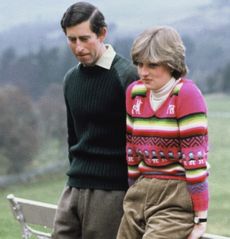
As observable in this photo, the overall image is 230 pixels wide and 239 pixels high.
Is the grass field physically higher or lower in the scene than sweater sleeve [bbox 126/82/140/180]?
lower

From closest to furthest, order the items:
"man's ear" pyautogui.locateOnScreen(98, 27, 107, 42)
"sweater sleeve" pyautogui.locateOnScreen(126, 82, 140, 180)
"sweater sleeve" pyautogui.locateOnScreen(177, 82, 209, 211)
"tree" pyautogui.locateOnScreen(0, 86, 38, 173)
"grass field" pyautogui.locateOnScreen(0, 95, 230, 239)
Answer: "sweater sleeve" pyautogui.locateOnScreen(177, 82, 209, 211), "sweater sleeve" pyautogui.locateOnScreen(126, 82, 140, 180), "man's ear" pyautogui.locateOnScreen(98, 27, 107, 42), "grass field" pyautogui.locateOnScreen(0, 95, 230, 239), "tree" pyautogui.locateOnScreen(0, 86, 38, 173)

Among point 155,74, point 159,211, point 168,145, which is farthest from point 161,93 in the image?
point 159,211

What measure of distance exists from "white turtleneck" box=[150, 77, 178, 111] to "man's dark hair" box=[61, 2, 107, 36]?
35cm

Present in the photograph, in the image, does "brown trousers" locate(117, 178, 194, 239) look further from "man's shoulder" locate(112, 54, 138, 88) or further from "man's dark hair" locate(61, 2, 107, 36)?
"man's dark hair" locate(61, 2, 107, 36)

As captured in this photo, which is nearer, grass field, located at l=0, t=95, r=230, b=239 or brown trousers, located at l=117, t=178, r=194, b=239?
brown trousers, located at l=117, t=178, r=194, b=239

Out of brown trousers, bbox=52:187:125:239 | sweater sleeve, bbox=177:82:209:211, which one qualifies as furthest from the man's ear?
brown trousers, bbox=52:187:125:239

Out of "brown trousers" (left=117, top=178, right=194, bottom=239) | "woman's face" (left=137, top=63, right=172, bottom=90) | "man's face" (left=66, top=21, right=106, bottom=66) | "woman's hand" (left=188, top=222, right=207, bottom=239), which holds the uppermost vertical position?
"man's face" (left=66, top=21, right=106, bottom=66)

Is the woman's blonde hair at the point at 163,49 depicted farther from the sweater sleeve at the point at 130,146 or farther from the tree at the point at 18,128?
the tree at the point at 18,128

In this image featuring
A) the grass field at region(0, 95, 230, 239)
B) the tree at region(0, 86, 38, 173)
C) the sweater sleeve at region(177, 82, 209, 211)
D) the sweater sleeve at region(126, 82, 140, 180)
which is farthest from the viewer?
the tree at region(0, 86, 38, 173)

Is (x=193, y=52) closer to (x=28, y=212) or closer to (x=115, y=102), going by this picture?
(x=28, y=212)

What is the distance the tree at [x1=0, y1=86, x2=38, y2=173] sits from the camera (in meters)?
6.78

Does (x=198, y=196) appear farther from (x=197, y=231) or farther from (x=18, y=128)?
(x=18, y=128)

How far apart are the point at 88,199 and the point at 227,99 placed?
3782mm

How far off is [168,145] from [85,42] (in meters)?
0.50
